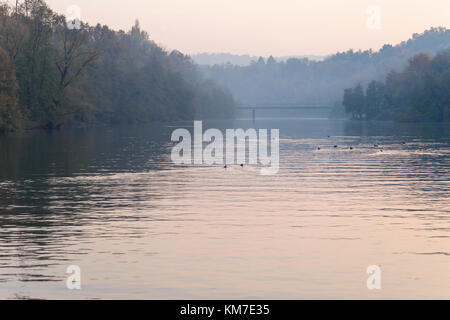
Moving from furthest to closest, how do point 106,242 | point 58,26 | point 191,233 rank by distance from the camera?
point 58,26 < point 191,233 < point 106,242

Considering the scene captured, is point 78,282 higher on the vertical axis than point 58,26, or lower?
lower

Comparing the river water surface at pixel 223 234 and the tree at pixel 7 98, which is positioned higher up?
the tree at pixel 7 98

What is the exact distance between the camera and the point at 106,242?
92.6ft

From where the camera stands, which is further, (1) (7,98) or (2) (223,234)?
(1) (7,98)

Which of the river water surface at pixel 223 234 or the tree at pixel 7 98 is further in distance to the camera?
the tree at pixel 7 98

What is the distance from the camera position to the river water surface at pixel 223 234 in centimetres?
2214

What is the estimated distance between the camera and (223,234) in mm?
30156

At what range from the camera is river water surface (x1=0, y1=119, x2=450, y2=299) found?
872 inches

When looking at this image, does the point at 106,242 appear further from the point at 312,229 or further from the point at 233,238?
the point at 312,229

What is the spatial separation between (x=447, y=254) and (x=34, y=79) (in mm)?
120118

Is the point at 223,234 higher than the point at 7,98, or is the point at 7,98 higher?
the point at 7,98
